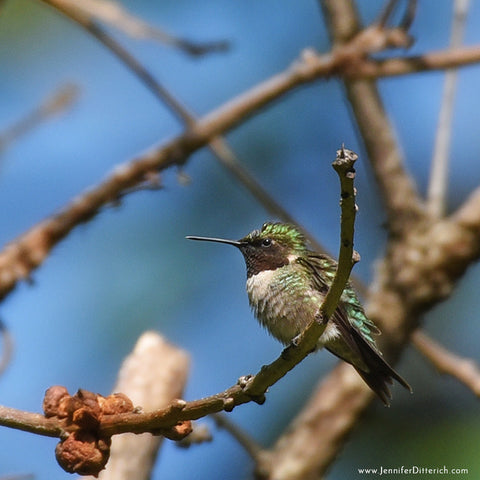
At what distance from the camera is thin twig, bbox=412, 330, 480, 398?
338 cm

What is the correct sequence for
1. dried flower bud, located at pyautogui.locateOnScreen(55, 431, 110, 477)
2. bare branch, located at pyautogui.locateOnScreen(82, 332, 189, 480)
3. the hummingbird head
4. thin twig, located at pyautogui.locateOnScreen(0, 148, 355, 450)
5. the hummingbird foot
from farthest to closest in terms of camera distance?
the hummingbird head < bare branch, located at pyautogui.locateOnScreen(82, 332, 189, 480) < the hummingbird foot < dried flower bud, located at pyautogui.locateOnScreen(55, 431, 110, 477) < thin twig, located at pyautogui.locateOnScreen(0, 148, 355, 450)

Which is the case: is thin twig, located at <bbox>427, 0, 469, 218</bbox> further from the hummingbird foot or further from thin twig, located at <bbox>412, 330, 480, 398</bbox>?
the hummingbird foot

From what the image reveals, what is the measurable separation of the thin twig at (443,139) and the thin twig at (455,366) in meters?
0.77

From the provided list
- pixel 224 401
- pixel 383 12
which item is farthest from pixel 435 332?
pixel 224 401

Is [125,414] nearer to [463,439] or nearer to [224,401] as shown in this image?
[224,401]

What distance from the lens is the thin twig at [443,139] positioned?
4.27 meters

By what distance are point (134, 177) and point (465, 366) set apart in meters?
1.62

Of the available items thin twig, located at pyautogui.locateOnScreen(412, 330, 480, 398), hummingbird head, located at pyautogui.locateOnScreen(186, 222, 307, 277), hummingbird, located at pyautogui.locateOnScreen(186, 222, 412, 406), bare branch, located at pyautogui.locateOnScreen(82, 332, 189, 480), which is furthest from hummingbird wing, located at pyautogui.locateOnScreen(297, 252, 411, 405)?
bare branch, located at pyautogui.locateOnScreen(82, 332, 189, 480)

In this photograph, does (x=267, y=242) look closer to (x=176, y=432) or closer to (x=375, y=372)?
(x=375, y=372)

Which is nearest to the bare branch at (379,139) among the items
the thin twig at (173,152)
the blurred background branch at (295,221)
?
the blurred background branch at (295,221)

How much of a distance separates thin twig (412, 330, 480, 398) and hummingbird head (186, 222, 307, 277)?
688 mm

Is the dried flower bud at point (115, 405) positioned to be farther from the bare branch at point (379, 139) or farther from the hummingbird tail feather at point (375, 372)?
the bare branch at point (379, 139)

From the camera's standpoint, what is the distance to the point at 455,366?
139 inches

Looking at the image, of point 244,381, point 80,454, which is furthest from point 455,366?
point 80,454
